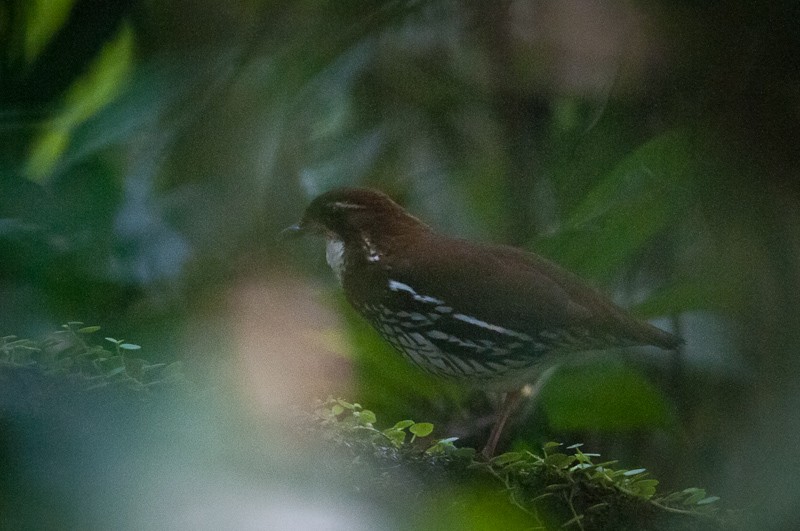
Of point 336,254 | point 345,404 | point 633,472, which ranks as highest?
point 336,254

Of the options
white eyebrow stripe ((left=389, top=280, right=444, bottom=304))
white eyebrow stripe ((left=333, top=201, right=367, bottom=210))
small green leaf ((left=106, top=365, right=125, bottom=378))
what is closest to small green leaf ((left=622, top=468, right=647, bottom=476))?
white eyebrow stripe ((left=389, top=280, right=444, bottom=304))

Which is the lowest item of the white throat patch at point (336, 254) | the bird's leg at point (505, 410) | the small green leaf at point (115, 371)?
the bird's leg at point (505, 410)

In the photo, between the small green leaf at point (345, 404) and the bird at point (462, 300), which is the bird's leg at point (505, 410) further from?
the small green leaf at point (345, 404)

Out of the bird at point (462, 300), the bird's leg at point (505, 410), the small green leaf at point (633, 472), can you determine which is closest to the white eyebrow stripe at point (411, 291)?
the bird at point (462, 300)

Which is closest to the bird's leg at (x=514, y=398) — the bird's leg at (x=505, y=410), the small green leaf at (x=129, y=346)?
the bird's leg at (x=505, y=410)

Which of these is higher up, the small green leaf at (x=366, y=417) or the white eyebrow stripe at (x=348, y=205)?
the white eyebrow stripe at (x=348, y=205)

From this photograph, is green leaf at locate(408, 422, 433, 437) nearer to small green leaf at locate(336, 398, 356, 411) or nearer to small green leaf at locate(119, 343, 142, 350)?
small green leaf at locate(336, 398, 356, 411)

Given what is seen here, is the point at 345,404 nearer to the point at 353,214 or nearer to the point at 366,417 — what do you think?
the point at 366,417

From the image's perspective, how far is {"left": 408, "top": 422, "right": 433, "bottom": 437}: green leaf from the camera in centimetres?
78

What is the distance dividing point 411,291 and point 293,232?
0.13m

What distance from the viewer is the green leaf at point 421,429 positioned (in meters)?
0.78

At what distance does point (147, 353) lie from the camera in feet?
2.55

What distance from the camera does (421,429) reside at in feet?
2.56

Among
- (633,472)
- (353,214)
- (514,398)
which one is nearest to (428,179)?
(353,214)
